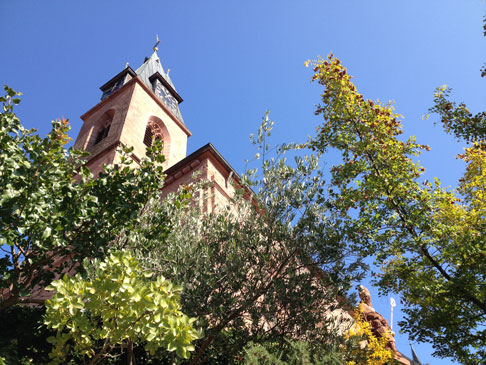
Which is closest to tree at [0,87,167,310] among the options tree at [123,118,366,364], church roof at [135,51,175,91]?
tree at [123,118,366,364]

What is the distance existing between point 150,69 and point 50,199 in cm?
3159

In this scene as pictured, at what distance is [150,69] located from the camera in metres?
35.1

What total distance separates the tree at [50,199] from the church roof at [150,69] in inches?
1016

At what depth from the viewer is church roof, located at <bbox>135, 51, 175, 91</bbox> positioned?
32.4 metres

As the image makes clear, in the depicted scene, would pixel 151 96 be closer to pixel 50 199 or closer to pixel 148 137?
pixel 148 137

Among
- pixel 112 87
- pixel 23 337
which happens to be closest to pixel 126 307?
pixel 23 337

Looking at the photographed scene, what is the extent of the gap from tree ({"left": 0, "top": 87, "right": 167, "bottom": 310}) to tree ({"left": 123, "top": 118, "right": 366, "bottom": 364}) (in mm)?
936

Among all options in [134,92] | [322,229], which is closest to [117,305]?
[322,229]

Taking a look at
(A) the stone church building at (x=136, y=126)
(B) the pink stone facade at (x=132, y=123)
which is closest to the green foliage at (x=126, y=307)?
(A) the stone church building at (x=136, y=126)

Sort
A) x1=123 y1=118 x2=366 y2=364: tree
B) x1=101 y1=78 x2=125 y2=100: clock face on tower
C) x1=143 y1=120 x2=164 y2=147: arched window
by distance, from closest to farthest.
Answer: x1=123 y1=118 x2=366 y2=364: tree < x1=143 y1=120 x2=164 y2=147: arched window < x1=101 y1=78 x2=125 y2=100: clock face on tower

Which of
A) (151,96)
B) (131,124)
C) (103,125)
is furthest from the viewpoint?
(103,125)

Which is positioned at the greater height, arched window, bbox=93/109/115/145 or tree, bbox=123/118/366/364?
arched window, bbox=93/109/115/145

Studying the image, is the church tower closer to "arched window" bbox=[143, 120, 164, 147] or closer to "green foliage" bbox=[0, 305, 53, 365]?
"arched window" bbox=[143, 120, 164, 147]

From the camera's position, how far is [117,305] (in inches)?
184
